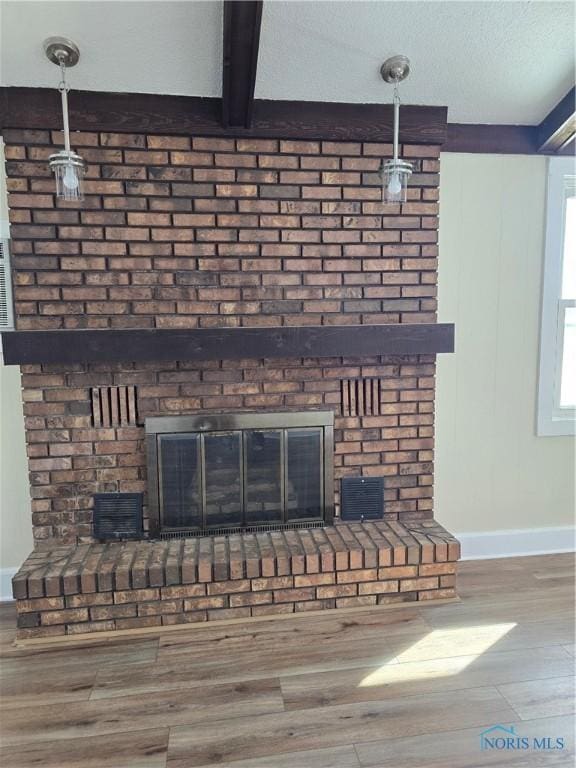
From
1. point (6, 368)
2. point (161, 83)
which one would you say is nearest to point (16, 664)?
point (6, 368)

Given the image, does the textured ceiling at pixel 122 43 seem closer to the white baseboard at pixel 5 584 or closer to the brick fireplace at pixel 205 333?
the brick fireplace at pixel 205 333

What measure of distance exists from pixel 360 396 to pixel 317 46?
59.1 inches

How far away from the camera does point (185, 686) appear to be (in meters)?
1.83

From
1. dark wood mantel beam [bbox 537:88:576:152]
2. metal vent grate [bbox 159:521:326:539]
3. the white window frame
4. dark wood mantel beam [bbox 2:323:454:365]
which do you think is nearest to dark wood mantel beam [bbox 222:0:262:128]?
dark wood mantel beam [bbox 2:323:454:365]

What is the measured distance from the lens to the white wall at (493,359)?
103 inches

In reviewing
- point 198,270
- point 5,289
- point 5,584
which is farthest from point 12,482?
point 198,270

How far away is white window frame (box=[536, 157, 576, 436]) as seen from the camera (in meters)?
2.66

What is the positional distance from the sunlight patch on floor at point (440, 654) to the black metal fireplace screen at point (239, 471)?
2.33 feet

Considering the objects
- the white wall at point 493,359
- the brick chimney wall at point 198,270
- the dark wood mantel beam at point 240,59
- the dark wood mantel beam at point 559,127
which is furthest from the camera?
the white wall at point 493,359

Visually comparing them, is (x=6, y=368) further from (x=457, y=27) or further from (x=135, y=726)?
(x=457, y=27)

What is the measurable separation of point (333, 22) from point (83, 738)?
2625 mm

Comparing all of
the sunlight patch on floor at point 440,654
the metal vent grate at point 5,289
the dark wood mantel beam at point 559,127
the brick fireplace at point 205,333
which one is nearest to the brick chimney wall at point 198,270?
the brick fireplace at point 205,333

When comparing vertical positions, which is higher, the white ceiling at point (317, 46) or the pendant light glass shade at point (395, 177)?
the white ceiling at point (317, 46)

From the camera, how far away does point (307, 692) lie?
179cm
